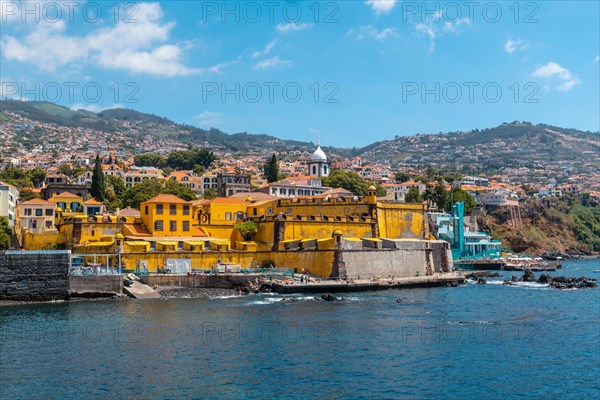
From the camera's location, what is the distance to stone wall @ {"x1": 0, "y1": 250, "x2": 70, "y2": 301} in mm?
39969

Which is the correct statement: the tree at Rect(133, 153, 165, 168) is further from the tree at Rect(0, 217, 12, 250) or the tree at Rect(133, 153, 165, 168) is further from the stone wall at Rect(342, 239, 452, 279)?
the stone wall at Rect(342, 239, 452, 279)

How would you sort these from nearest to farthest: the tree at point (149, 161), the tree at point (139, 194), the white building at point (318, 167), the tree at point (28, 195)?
the tree at point (139, 194) < the tree at point (28, 195) < the white building at point (318, 167) < the tree at point (149, 161)

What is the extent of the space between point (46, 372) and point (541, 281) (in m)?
45.4

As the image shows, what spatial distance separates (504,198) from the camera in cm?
12144

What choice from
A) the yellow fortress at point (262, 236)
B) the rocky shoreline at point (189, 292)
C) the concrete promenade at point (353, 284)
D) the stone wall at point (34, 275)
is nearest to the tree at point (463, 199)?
the yellow fortress at point (262, 236)

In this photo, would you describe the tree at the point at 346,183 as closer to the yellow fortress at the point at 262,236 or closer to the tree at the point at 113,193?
the tree at the point at 113,193

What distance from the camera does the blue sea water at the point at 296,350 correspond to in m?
21.2

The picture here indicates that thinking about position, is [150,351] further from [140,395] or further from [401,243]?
[401,243]

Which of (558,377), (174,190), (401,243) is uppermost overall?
(174,190)

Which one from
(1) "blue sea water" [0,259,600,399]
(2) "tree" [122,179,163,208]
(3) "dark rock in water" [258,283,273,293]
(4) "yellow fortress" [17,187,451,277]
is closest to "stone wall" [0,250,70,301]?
(1) "blue sea water" [0,259,600,399]

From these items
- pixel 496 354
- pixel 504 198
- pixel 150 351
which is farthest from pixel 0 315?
pixel 504 198

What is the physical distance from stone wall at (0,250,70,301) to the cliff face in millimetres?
83111

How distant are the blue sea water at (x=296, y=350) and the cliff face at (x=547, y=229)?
74508 millimetres

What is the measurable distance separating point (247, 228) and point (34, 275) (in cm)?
1790
